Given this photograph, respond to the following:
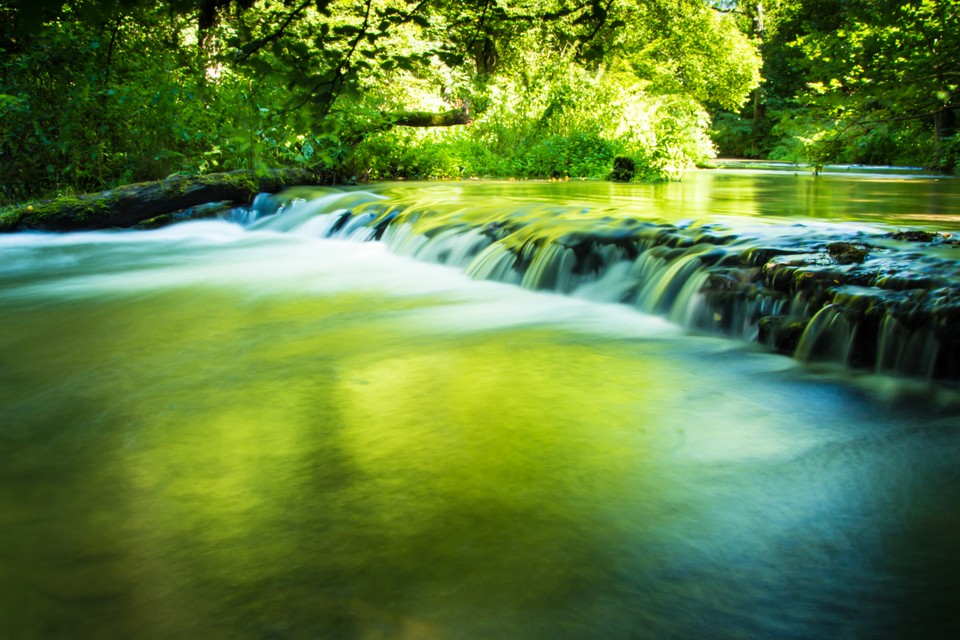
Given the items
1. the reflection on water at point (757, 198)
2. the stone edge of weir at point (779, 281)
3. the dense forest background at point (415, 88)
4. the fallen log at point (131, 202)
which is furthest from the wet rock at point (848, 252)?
the fallen log at point (131, 202)

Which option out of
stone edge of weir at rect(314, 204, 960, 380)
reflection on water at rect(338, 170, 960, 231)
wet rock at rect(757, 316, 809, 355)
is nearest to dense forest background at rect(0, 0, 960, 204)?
stone edge of weir at rect(314, 204, 960, 380)

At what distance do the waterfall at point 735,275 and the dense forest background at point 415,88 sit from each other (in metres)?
0.87

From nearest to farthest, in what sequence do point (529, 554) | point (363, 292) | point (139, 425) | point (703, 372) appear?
point (529, 554) → point (139, 425) → point (703, 372) → point (363, 292)

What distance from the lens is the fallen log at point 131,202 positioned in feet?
A: 34.8

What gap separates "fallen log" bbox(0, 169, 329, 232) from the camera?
10594mm

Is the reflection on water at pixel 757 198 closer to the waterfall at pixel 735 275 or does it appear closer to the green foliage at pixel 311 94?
the waterfall at pixel 735 275

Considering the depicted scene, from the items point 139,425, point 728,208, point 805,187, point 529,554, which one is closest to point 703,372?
point 529,554

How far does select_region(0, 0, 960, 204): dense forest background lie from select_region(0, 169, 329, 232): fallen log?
2.50 ft

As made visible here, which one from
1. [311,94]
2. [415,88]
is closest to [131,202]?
[311,94]

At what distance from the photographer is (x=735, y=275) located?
5.37 metres

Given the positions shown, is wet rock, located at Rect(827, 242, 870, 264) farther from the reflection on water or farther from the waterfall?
the reflection on water

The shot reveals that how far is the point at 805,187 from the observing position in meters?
14.7

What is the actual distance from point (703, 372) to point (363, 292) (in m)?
3.59

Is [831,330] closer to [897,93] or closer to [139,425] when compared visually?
[897,93]
